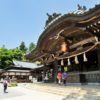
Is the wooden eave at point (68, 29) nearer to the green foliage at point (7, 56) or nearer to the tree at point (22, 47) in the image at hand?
the green foliage at point (7, 56)

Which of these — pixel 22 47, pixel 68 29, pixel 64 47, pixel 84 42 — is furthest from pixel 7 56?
pixel 84 42

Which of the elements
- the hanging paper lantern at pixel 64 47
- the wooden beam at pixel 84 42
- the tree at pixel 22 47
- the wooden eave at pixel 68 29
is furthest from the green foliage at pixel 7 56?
the wooden beam at pixel 84 42

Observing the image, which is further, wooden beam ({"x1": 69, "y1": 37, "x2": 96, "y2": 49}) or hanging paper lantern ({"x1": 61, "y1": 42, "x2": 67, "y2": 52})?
hanging paper lantern ({"x1": 61, "y1": 42, "x2": 67, "y2": 52})

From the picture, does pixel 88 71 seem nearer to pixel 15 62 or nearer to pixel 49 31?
pixel 49 31

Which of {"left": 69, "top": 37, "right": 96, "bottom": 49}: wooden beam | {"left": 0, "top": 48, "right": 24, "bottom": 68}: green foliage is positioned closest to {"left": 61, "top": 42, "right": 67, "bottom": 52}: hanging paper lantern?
{"left": 69, "top": 37, "right": 96, "bottom": 49}: wooden beam

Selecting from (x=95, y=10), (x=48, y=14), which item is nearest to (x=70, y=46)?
(x=48, y=14)

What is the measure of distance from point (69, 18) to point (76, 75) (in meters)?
5.18

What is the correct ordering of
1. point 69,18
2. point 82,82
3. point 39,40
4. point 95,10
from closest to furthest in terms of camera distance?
point 95,10
point 69,18
point 82,82
point 39,40

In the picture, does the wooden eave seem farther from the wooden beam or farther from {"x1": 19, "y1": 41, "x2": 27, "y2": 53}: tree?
{"x1": 19, "y1": 41, "x2": 27, "y2": 53}: tree

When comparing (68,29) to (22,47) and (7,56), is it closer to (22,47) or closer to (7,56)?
(7,56)

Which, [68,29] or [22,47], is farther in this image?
[22,47]

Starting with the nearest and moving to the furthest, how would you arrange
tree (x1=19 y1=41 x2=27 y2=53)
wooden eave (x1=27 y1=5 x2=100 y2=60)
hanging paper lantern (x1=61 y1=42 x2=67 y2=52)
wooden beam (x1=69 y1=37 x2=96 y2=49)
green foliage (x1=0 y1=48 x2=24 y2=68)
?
wooden eave (x1=27 y1=5 x2=100 y2=60), wooden beam (x1=69 y1=37 x2=96 y2=49), hanging paper lantern (x1=61 y1=42 x2=67 y2=52), green foliage (x1=0 y1=48 x2=24 y2=68), tree (x1=19 y1=41 x2=27 y2=53)

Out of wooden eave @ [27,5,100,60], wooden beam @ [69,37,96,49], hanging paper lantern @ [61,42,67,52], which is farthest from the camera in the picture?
hanging paper lantern @ [61,42,67,52]

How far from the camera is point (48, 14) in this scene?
21734 millimetres
